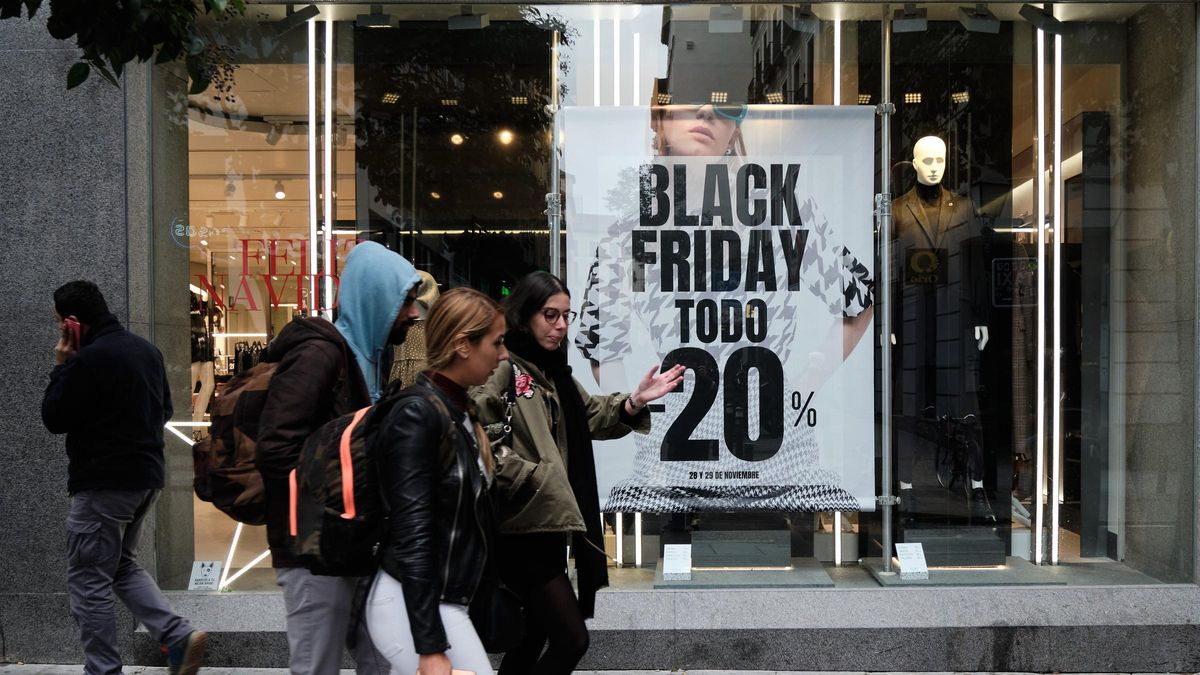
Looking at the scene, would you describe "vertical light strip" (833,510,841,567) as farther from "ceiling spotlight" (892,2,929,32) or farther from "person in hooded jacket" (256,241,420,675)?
"person in hooded jacket" (256,241,420,675)

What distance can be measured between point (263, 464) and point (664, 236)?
3.27 m

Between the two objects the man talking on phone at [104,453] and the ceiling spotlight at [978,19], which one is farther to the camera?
the ceiling spotlight at [978,19]

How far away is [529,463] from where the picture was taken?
10.1 ft

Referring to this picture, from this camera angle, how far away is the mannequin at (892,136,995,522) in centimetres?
566

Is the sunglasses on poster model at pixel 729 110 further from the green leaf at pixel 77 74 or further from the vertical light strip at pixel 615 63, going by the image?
the green leaf at pixel 77 74

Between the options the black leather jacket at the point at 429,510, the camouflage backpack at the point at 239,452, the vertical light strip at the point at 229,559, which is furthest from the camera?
the vertical light strip at the point at 229,559

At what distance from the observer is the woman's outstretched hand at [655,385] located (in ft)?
11.5

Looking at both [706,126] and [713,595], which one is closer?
[713,595]

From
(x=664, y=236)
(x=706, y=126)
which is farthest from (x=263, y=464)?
(x=706, y=126)

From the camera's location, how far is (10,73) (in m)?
5.17

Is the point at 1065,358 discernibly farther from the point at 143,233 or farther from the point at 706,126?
the point at 143,233

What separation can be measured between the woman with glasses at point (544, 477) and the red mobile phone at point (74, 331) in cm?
218

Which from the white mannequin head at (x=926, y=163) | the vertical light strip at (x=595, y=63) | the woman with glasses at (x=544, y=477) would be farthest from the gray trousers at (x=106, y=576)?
the white mannequin head at (x=926, y=163)

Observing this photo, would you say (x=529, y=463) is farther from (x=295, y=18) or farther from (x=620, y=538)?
(x=295, y=18)
